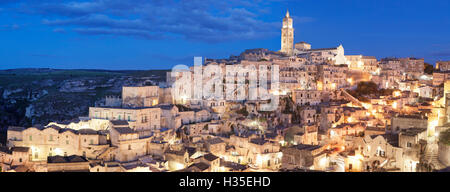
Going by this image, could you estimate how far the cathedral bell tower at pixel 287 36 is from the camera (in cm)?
6906

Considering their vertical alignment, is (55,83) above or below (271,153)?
above

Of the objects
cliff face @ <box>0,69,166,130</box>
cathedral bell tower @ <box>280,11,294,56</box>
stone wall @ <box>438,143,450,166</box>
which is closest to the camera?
stone wall @ <box>438,143,450,166</box>

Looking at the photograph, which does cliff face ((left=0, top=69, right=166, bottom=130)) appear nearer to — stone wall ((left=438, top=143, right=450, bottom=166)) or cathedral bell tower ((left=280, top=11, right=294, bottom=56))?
cathedral bell tower ((left=280, top=11, right=294, bottom=56))

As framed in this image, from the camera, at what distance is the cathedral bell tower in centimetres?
6906

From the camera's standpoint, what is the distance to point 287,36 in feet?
227

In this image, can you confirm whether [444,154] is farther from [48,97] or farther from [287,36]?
[48,97]

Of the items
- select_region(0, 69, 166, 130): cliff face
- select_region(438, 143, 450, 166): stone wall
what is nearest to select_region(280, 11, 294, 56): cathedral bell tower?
select_region(0, 69, 166, 130): cliff face

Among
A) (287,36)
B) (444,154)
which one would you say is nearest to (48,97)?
(287,36)

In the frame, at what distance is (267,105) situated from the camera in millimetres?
39062

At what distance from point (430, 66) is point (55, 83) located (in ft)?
274

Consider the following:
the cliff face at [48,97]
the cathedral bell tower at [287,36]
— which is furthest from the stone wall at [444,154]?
the cathedral bell tower at [287,36]

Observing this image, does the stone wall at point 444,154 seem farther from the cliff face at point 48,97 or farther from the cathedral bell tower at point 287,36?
the cathedral bell tower at point 287,36
